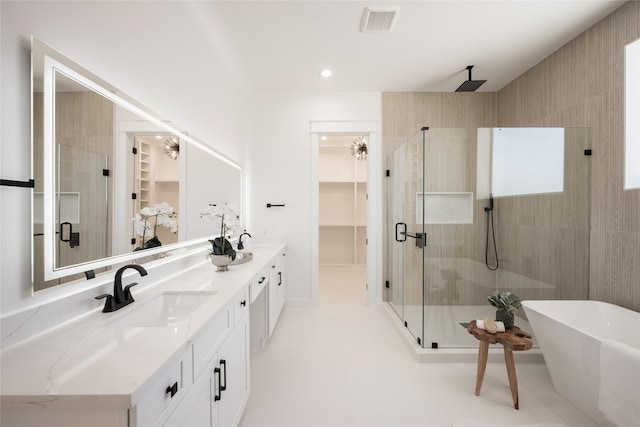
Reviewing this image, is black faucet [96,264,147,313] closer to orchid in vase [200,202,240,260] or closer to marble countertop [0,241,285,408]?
marble countertop [0,241,285,408]

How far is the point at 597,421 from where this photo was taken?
166 cm

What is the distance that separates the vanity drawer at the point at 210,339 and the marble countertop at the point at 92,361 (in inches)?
2.5

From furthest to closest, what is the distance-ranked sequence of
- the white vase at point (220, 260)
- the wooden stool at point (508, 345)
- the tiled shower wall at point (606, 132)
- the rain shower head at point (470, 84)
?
the rain shower head at point (470, 84), the tiled shower wall at point (606, 132), the white vase at point (220, 260), the wooden stool at point (508, 345)

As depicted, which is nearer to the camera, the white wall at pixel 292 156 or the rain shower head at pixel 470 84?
the rain shower head at pixel 470 84

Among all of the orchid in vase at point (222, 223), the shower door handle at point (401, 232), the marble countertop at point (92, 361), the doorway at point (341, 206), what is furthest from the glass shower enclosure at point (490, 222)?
the doorway at point (341, 206)

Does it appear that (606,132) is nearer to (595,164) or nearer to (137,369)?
(595,164)

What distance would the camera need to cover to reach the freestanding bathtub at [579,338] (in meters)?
1.63

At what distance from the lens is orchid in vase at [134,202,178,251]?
1.53m

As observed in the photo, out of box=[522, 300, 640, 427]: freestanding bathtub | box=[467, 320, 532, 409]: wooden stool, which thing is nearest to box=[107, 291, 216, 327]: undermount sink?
box=[467, 320, 532, 409]: wooden stool

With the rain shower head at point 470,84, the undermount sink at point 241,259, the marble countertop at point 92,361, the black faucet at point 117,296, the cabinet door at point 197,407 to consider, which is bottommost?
the cabinet door at point 197,407

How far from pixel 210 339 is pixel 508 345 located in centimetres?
188

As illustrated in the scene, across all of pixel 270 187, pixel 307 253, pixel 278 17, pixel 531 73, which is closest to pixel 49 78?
pixel 278 17

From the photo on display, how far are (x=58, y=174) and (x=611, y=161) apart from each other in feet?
11.7

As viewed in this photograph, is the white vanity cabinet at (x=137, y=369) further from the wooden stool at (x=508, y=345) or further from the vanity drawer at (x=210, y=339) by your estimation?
the wooden stool at (x=508, y=345)
